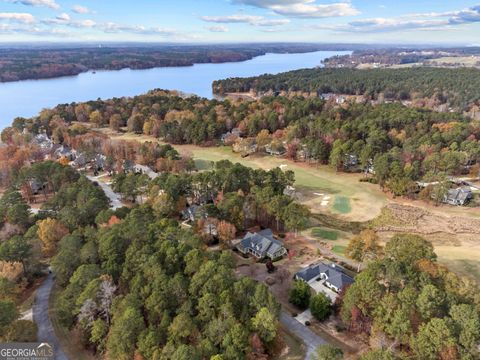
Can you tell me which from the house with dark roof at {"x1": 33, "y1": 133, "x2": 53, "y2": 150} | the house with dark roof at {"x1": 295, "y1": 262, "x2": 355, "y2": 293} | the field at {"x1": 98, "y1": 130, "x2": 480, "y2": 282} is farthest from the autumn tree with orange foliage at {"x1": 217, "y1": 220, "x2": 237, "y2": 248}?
the house with dark roof at {"x1": 33, "y1": 133, "x2": 53, "y2": 150}

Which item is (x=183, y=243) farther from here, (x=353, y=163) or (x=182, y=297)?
(x=353, y=163)

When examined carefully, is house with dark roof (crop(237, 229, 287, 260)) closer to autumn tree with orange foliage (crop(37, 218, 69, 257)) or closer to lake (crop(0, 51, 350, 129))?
autumn tree with orange foliage (crop(37, 218, 69, 257))

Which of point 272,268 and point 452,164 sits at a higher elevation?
point 452,164

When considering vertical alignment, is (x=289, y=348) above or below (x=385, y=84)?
below

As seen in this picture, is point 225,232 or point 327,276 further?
point 225,232

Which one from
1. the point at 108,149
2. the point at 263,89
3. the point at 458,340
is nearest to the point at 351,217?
the point at 458,340
